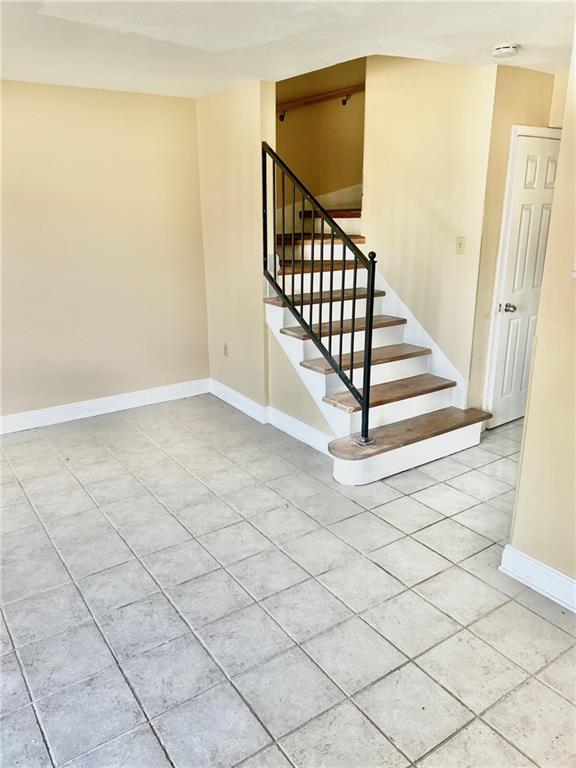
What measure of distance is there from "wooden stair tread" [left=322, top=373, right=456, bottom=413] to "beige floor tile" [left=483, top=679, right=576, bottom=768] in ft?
5.79

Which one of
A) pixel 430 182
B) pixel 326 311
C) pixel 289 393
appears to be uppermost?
pixel 430 182

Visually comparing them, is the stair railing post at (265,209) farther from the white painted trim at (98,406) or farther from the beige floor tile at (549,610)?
Answer: the beige floor tile at (549,610)

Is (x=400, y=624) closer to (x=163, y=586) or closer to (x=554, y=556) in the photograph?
(x=554, y=556)

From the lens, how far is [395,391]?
11.8 feet

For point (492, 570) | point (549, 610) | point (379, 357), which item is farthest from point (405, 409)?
point (549, 610)

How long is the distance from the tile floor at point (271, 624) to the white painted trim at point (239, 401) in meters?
0.78

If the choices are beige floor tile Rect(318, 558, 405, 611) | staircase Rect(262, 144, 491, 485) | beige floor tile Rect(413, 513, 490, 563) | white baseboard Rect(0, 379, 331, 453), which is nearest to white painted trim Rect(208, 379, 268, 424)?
white baseboard Rect(0, 379, 331, 453)

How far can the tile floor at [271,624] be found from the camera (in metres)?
1.64

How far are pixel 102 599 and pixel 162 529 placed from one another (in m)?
0.54

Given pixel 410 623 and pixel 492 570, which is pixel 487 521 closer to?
pixel 492 570

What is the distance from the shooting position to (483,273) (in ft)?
11.5

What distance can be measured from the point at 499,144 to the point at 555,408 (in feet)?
6.40

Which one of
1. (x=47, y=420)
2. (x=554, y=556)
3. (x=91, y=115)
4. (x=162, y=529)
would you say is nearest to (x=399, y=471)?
(x=554, y=556)

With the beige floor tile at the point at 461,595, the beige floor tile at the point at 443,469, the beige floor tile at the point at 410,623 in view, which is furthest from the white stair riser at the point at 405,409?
the beige floor tile at the point at 410,623
